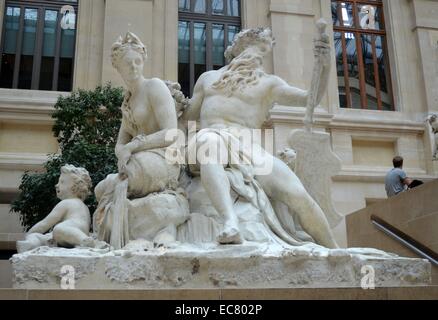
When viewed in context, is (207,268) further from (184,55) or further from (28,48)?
(28,48)

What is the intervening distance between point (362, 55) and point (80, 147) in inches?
396

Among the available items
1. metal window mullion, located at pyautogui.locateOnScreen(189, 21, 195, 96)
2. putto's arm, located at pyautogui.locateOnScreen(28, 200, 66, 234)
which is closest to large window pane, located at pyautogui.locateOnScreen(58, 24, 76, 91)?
metal window mullion, located at pyautogui.locateOnScreen(189, 21, 195, 96)

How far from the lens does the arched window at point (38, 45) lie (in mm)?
14344

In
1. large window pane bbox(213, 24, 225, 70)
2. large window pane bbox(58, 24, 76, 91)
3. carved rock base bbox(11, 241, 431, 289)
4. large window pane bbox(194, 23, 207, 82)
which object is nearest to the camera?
carved rock base bbox(11, 241, 431, 289)

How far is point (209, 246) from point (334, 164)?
172 centimetres

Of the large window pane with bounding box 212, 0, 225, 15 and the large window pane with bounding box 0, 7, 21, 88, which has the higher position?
the large window pane with bounding box 212, 0, 225, 15

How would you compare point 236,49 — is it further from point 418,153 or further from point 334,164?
point 418,153

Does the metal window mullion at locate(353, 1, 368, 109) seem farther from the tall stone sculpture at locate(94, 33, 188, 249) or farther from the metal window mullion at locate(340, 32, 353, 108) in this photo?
the tall stone sculpture at locate(94, 33, 188, 249)

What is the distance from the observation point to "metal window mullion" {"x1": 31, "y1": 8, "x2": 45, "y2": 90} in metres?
14.3

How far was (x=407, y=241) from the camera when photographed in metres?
7.73

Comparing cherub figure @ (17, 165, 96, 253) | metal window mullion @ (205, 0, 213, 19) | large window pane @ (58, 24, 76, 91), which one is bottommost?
cherub figure @ (17, 165, 96, 253)

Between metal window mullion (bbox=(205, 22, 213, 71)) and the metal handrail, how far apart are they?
809 cm
